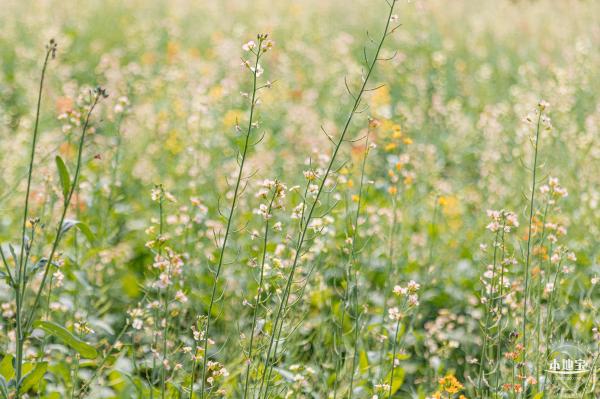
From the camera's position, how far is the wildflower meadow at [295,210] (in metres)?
2.27

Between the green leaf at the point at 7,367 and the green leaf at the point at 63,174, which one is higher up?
→ the green leaf at the point at 63,174

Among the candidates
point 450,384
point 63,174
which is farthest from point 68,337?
point 450,384

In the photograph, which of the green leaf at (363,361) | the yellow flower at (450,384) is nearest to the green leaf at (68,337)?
the yellow flower at (450,384)

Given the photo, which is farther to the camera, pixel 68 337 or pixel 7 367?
pixel 7 367

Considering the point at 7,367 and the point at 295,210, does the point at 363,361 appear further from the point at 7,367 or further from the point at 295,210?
the point at 7,367

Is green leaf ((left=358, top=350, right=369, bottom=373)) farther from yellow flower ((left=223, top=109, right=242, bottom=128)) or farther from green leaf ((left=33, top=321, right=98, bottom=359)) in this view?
yellow flower ((left=223, top=109, right=242, bottom=128))

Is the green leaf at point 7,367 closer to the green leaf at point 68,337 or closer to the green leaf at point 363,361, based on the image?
the green leaf at point 68,337

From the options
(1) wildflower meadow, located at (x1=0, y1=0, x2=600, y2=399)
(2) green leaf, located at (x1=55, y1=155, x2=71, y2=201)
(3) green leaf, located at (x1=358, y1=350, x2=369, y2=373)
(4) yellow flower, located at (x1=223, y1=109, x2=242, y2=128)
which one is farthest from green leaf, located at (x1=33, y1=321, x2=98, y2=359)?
(4) yellow flower, located at (x1=223, y1=109, x2=242, y2=128)

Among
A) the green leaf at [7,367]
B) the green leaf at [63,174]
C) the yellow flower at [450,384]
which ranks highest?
the green leaf at [63,174]

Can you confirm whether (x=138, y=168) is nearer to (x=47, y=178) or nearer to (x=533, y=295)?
(x=47, y=178)

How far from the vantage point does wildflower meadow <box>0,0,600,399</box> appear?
7.45ft

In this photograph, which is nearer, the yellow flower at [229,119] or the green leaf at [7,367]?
the green leaf at [7,367]

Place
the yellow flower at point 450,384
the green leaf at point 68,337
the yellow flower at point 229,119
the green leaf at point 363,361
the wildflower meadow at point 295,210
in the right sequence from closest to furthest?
the green leaf at point 68,337, the yellow flower at point 450,384, the wildflower meadow at point 295,210, the green leaf at point 363,361, the yellow flower at point 229,119

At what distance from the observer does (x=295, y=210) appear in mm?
2141
